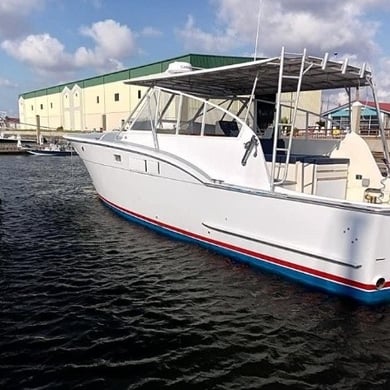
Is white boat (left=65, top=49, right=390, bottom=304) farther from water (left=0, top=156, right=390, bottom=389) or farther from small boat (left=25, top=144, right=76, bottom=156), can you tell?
small boat (left=25, top=144, right=76, bottom=156)

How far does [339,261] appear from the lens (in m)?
6.54

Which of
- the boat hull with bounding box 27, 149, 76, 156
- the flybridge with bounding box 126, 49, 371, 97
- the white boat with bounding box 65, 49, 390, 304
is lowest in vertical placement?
the boat hull with bounding box 27, 149, 76, 156

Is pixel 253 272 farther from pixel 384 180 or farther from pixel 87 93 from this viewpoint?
pixel 87 93

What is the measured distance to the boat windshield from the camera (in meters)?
9.09

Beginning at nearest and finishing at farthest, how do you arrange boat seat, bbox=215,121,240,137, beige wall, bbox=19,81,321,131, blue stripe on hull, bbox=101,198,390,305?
blue stripe on hull, bbox=101,198,390,305
boat seat, bbox=215,121,240,137
beige wall, bbox=19,81,321,131

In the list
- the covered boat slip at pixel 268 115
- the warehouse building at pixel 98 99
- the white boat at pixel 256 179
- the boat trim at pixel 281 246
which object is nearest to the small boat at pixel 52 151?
the warehouse building at pixel 98 99

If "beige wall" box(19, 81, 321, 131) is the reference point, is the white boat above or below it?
below

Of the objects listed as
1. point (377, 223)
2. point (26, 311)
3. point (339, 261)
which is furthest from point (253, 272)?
point (26, 311)

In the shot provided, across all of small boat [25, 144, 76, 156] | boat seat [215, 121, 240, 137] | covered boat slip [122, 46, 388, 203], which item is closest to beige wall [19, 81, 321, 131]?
small boat [25, 144, 76, 156]

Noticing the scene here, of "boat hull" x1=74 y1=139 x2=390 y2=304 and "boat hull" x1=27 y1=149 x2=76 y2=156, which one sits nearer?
"boat hull" x1=74 y1=139 x2=390 y2=304

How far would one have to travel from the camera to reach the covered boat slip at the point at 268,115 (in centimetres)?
763

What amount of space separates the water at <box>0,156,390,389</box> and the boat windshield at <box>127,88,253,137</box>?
268 cm

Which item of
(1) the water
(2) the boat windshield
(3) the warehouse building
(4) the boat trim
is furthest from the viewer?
(3) the warehouse building

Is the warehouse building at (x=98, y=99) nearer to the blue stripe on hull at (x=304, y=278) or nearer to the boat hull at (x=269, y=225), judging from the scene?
the boat hull at (x=269, y=225)
